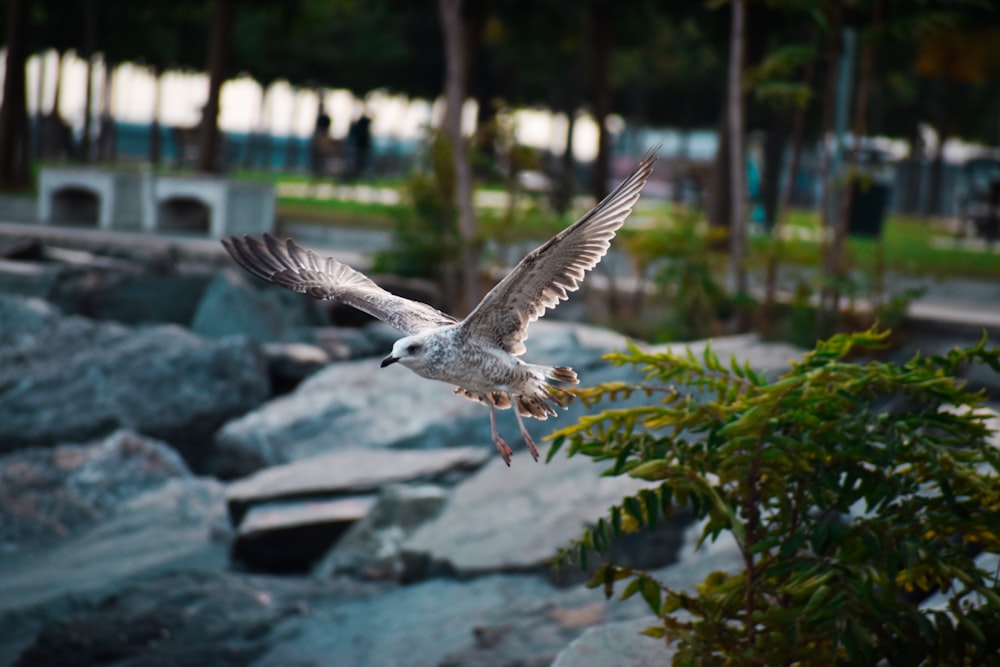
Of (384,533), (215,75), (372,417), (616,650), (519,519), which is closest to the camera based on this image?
(616,650)

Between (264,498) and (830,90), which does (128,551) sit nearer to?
(264,498)

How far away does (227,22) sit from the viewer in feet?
61.9

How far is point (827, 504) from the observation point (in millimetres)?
4555

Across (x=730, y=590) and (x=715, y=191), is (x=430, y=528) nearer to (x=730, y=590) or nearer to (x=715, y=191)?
(x=730, y=590)

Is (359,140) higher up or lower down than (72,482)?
higher up

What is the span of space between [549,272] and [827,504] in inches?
50.1

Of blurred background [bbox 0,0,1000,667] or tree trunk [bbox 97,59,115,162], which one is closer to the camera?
blurred background [bbox 0,0,1000,667]

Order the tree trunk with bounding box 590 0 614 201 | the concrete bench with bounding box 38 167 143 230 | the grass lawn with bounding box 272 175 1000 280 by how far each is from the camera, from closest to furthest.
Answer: the grass lawn with bounding box 272 175 1000 280 < the concrete bench with bounding box 38 167 143 230 < the tree trunk with bounding box 590 0 614 201

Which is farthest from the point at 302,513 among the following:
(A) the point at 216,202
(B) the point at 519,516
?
(A) the point at 216,202

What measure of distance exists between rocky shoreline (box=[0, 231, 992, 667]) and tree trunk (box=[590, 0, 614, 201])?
7317 millimetres

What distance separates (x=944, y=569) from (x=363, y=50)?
112 feet

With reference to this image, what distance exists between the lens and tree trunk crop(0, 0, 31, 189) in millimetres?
20797

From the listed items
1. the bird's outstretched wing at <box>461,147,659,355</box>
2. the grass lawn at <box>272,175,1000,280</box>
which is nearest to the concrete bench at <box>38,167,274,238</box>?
the grass lawn at <box>272,175,1000,280</box>

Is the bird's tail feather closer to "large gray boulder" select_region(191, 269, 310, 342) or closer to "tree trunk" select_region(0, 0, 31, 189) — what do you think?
"large gray boulder" select_region(191, 269, 310, 342)
